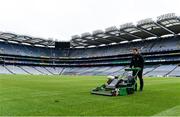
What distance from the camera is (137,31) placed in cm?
8194

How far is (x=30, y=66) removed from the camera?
11169 cm

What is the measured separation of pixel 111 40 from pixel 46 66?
3405 centimetres

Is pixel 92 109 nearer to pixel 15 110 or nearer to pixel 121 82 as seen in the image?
pixel 15 110

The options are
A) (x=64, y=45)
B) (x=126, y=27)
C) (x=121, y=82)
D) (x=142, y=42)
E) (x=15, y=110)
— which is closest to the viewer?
(x=15, y=110)

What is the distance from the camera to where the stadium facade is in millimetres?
79562

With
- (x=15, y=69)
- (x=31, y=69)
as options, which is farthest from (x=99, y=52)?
(x=15, y=69)

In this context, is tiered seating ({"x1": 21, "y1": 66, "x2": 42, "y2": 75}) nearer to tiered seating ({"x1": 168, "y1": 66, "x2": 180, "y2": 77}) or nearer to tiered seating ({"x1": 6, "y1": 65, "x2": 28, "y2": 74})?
tiered seating ({"x1": 6, "y1": 65, "x2": 28, "y2": 74})

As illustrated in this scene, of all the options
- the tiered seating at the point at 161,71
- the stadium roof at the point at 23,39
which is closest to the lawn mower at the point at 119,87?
the tiered seating at the point at 161,71

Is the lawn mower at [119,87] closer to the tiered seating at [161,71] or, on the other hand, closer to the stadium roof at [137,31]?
the stadium roof at [137,31]

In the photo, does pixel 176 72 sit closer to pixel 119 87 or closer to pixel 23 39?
pixel 23 39

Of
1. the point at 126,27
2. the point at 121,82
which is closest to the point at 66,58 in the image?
the point at 126,27

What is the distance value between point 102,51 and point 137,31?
31.5m

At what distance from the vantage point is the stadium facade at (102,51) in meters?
79.6

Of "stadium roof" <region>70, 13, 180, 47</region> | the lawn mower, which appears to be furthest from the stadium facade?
the lawn mower
